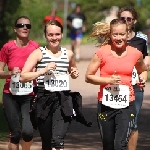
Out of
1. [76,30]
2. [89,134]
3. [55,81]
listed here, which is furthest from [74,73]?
[76,30]

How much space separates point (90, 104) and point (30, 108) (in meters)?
8.19

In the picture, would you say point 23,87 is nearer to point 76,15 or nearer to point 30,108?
point 30,108

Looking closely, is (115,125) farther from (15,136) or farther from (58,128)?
(15,136)

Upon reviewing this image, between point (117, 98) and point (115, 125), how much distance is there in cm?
29

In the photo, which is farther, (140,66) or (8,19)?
(8,19)

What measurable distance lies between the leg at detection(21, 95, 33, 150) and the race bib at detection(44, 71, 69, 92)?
2.44 feet

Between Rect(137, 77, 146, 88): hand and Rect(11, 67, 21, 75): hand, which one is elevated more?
Rect(11, 67, 21, 75): hand

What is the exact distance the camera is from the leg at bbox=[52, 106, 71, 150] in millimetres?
8852

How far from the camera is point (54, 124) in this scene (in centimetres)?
897

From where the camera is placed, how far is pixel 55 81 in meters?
9.12

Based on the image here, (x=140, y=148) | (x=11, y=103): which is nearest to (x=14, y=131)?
(x=11, y=103)

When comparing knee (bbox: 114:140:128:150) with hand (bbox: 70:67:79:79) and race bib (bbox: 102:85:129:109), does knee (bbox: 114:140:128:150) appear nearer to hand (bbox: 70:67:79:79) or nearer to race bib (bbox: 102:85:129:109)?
race bib (bbox: 102:85:129:109)

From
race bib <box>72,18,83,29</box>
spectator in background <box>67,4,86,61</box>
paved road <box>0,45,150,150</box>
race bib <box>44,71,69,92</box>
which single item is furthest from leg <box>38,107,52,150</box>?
race bib <box>72,18,83,29</box>

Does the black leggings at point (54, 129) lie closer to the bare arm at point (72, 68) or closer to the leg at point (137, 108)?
the bare arm at point (72, 68)
